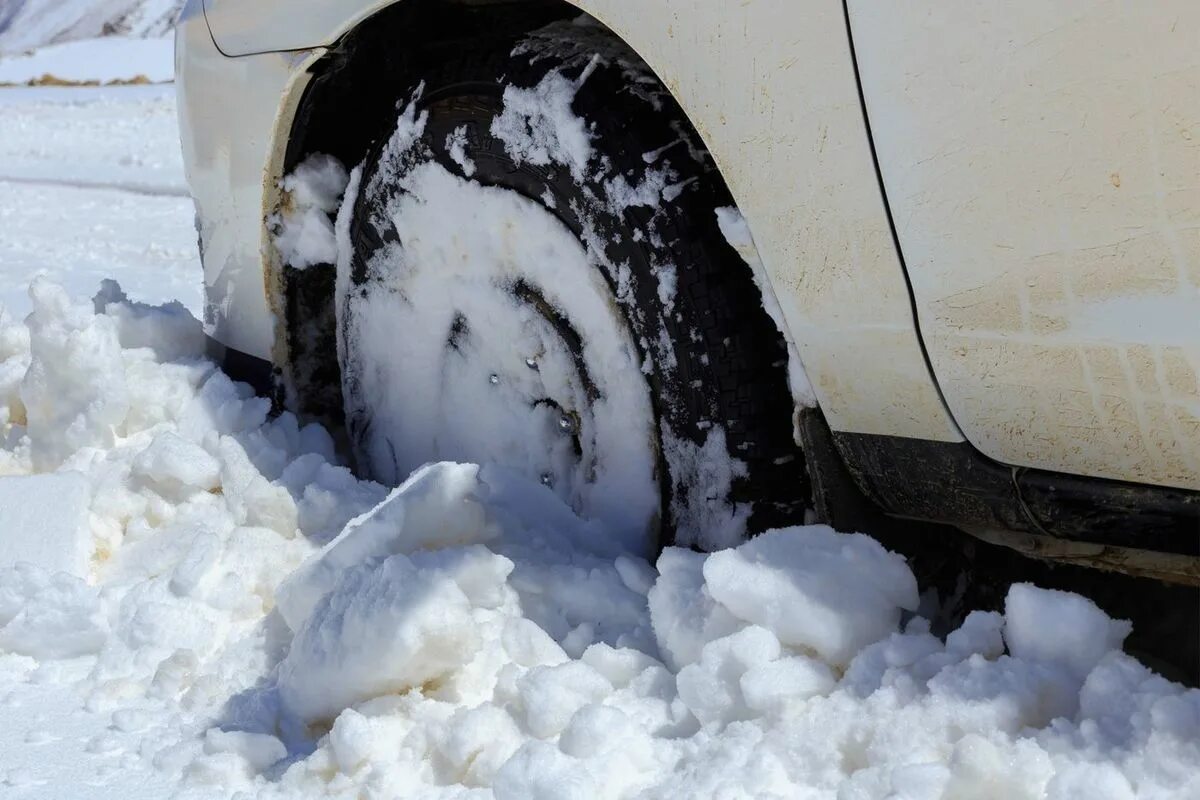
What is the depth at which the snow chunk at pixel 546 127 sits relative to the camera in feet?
6.01

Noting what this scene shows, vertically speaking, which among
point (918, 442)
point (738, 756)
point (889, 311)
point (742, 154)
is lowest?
point (738, 756)

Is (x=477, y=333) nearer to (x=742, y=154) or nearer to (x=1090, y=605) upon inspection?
(x=742, y=154)

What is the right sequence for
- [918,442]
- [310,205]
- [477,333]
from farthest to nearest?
[310,205] → [477,333] → [918,442]

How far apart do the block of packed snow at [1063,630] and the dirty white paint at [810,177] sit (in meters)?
0.21

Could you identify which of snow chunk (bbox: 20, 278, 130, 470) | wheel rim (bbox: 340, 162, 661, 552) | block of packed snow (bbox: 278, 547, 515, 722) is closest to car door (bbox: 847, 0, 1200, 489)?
wheel rim (bbox: 340, 162, 661, 552)

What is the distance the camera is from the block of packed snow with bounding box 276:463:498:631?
1.87 metres

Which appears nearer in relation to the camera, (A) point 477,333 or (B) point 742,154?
(B) point 742,154

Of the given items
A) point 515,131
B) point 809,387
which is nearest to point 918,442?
point 809,387

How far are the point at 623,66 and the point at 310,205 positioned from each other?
35.4 inches

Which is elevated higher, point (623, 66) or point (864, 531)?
point (623, 66)

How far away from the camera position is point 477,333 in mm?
2217

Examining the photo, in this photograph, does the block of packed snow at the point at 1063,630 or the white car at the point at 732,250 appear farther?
the block of packed snow at the point at 1063,630

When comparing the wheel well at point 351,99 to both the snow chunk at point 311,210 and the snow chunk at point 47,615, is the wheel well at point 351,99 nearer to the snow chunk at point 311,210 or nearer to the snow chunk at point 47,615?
the snow chunk at point 311,210

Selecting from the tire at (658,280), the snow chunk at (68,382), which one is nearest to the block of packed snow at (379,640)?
the tire at (658,280)
